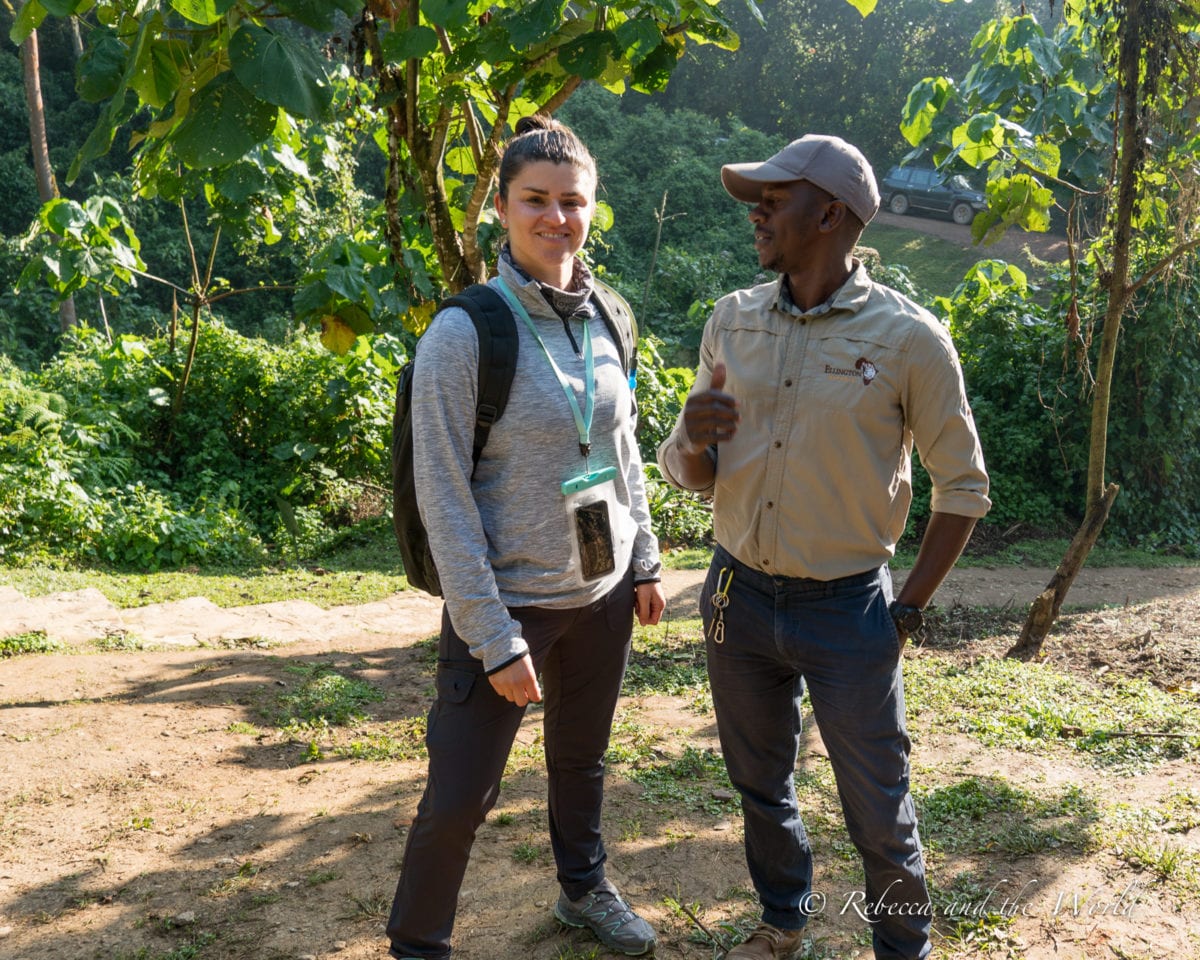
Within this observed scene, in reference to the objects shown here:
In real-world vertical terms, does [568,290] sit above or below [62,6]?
below

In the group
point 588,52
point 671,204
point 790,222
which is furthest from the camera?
point 671,204

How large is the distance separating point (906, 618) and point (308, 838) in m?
2.07

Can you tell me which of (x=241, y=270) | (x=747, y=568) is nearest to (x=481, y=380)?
(x=747, y=568)

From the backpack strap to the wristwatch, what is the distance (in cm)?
96

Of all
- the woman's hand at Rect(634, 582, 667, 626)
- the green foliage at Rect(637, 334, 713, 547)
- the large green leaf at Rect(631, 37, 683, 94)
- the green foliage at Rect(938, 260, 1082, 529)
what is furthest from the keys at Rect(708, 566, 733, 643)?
the green foliage at Rect(938, 260, 1082, 529)

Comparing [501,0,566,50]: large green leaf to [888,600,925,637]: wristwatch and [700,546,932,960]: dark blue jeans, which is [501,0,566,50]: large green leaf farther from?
[888,600,925,637]: wristwatch

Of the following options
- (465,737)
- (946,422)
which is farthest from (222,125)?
(946,422)

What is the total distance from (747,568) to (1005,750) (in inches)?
88.6

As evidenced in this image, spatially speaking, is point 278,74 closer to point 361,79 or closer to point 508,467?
point 508,467

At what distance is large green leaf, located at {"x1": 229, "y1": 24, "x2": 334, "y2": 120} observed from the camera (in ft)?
8.80

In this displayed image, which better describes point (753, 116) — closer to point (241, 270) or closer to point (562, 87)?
point (241, 270)

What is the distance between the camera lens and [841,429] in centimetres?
230

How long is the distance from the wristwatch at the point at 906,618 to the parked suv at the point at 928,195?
23.0 m

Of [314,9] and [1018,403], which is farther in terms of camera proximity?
[1018,403]
